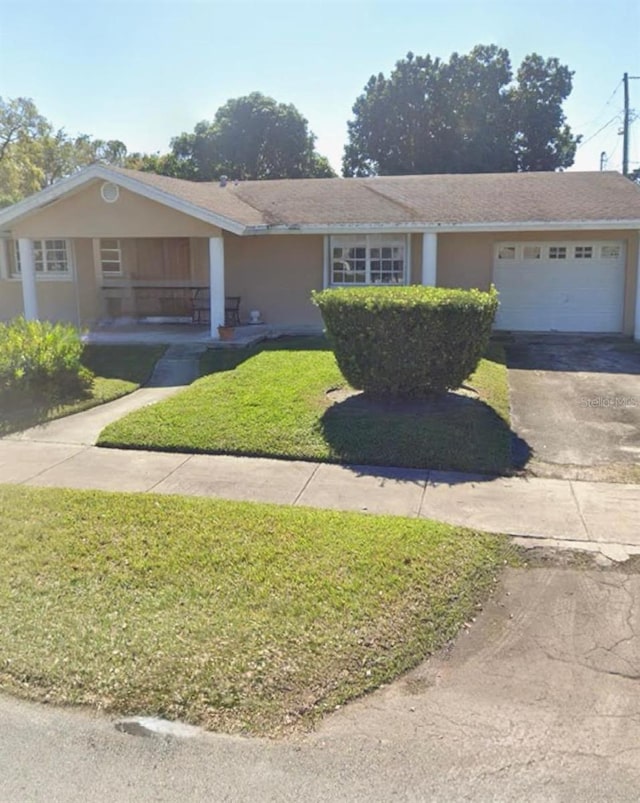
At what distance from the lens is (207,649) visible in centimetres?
366

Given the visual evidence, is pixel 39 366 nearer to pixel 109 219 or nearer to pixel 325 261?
pixel 109 219

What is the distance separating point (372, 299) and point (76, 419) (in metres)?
4.33

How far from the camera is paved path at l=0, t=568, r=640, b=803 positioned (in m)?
2.75

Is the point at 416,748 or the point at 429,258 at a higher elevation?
the point at 429,258

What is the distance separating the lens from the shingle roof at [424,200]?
1497 cm

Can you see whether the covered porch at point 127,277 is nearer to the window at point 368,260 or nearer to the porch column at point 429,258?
the window at point 368,260

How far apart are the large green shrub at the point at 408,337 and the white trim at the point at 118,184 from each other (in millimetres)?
5890

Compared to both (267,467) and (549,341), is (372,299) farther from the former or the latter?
(549,341)

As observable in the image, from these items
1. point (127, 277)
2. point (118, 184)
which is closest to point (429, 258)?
point (118, 184)

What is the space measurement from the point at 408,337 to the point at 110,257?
12657 millimetres

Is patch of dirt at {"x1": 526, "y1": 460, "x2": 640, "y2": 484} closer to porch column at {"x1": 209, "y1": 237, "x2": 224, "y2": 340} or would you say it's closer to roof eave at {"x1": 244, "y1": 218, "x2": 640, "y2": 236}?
roof eave at {"x1": 244, "y1": 218, "x2": 640, "y2": 236}

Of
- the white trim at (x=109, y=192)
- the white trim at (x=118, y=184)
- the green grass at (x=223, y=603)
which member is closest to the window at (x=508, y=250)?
the white trim at (x=118, y=184)

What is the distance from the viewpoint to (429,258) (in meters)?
15.4

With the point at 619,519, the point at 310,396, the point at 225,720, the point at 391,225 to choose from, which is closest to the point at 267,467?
the point at 310,396
